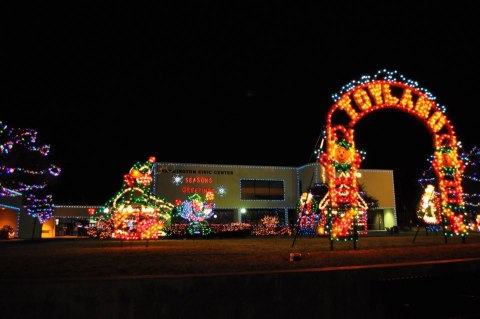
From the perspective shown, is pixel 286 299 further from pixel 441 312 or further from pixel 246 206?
pixel 246 206

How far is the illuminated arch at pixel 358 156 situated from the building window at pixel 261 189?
74.6 feet

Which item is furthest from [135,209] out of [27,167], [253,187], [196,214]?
[253,187]

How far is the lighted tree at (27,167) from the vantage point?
961 inches

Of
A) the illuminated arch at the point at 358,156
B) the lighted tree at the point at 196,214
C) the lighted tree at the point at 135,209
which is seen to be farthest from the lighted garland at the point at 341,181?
the lighted tree at the point at 196,214

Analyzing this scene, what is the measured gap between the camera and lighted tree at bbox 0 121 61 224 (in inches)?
961

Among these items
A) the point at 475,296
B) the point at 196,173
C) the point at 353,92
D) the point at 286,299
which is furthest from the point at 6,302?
the point at 196,173

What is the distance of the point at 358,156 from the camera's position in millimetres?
14219

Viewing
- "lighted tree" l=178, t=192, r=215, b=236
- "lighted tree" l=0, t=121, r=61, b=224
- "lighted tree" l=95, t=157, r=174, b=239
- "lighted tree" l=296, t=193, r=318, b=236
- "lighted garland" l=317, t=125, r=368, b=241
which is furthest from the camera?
"lighted tree" l=178, t=192, r=215, b=236

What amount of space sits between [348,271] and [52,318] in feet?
11.7

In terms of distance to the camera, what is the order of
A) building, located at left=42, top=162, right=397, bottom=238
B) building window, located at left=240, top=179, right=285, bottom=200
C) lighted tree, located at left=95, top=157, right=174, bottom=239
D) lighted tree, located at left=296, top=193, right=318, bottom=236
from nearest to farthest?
lighted tree, located at left=95, top=157, right=174, bottom=239, lighted tree, located at left=296, top=193, right=318, bottom=236, building, located at left=42, top=162, right=397, bottom=238, building window, located at left=240, top=179, right=285, bottom=200

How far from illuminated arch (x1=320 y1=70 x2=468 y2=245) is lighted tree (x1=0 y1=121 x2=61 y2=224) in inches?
760

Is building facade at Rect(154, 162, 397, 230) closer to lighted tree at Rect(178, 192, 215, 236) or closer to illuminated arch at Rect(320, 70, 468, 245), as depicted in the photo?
lighted tree at Rect(178, 192, 215, 236)

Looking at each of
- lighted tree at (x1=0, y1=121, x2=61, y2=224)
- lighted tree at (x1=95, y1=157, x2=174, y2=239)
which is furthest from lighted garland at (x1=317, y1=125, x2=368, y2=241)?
lighted tree at (x1=0, y1=121, x2=61, y2=224)

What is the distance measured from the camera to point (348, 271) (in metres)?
5.40
